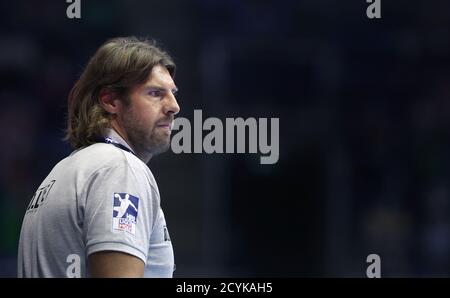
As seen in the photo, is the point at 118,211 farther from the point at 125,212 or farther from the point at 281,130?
the point at 281,130

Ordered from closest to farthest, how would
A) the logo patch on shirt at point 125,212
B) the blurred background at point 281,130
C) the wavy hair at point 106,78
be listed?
the logo patch on shirt at point 125,212 → the wavy hair at point 106,78 → the blurred background at point 281,130

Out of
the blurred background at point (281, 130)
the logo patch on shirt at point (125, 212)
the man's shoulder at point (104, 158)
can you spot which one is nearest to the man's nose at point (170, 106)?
the man's shoulder at point (104, 158)

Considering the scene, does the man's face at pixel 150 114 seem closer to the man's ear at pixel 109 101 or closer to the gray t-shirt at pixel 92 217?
the man's ear at pixel 109 101

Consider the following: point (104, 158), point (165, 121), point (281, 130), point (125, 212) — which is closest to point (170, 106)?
point (165, 121)

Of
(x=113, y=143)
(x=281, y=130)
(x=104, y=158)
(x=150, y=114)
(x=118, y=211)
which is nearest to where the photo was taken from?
(x=118, y=211)

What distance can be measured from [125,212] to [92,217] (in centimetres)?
9

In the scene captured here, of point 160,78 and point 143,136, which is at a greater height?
point 160,78

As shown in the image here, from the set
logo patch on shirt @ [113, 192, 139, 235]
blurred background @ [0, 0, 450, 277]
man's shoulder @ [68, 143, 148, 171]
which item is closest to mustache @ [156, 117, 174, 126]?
man's shoulder @ [68, 143, 148, 171]

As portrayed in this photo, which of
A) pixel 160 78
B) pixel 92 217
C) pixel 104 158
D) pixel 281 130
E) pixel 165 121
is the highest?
pixel 281 130

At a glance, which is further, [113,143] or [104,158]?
[113,143]

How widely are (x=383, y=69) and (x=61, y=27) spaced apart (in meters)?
3.73

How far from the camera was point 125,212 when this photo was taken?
7.70 feet

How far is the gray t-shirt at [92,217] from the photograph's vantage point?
7.72 ft
